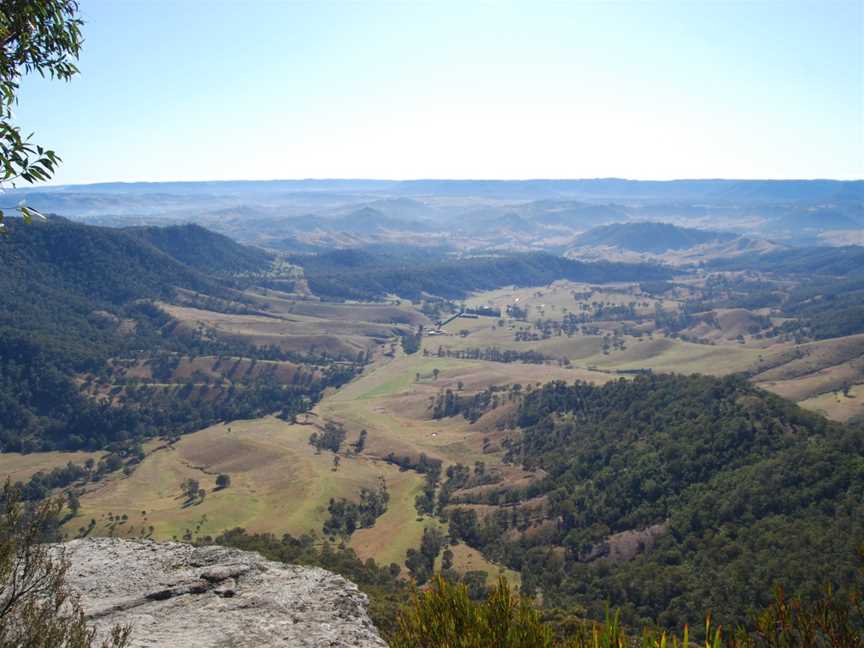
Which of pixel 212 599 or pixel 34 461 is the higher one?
pixel 212 599

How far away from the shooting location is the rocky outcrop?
93.4ft

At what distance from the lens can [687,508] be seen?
302 feet

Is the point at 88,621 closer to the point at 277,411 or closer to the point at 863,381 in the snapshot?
the point at 277,411

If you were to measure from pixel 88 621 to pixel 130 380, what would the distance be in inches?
7427

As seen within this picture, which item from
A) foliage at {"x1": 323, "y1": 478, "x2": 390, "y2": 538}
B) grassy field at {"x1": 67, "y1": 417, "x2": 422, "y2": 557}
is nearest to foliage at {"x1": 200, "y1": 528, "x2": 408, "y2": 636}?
foliage at {"x1": 323, "y1": 478, "x2": 390, "y2": 538}

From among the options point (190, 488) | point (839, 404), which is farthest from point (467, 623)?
point (839, 404)

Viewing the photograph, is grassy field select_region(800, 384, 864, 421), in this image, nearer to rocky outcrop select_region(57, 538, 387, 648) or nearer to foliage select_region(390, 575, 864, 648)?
rocky outcrop select_region(57, 538, 387, 648)

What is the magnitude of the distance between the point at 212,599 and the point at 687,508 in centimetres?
7802

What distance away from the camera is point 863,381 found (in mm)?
176000

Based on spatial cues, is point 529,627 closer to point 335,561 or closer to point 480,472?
point 335,561

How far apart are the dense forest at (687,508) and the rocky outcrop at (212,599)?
45.5m

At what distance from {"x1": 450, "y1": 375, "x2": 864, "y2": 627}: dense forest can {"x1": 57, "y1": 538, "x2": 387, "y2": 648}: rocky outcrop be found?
1792 inches

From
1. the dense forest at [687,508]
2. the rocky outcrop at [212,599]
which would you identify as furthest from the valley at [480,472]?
the rocky outcrop at [212,599]

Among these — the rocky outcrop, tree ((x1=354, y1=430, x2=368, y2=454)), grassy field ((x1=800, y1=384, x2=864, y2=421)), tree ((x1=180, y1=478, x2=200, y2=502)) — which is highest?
the rocky outcrop
